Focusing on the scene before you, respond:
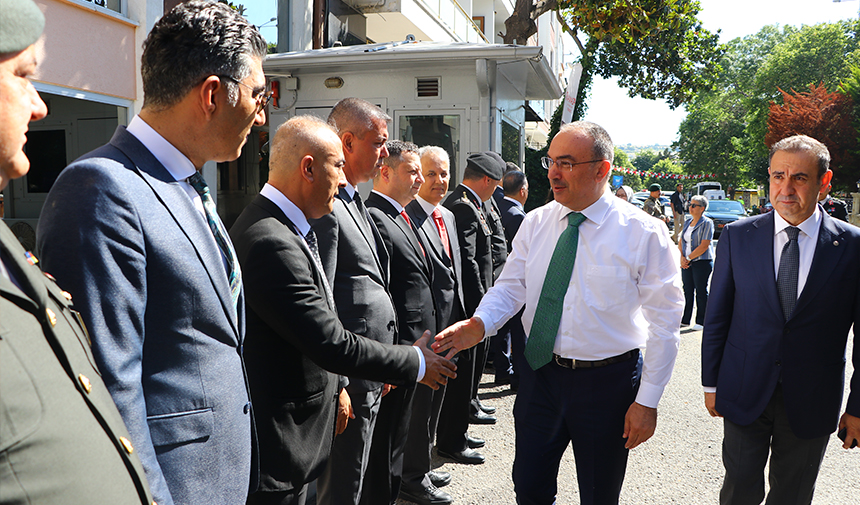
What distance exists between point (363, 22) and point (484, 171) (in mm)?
10148

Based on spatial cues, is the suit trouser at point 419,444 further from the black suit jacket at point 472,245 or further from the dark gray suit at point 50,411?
the dark gray suit at point 50,411

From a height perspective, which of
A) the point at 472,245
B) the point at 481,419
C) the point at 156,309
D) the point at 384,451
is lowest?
the point at 481,419

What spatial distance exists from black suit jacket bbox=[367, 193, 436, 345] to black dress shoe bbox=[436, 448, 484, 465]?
1384 millimetres

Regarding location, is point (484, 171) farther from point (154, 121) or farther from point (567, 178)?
point (154, 121)

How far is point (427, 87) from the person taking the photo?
8.67 m

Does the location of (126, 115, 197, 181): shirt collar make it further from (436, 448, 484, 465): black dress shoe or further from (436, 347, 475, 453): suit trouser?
(436, 448, 484, 465): black dress shoe

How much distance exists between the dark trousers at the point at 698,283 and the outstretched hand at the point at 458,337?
740 centimetres

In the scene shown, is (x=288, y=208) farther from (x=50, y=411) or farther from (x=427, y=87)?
(x=427, y=87)

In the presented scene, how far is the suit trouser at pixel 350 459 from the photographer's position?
3100mm

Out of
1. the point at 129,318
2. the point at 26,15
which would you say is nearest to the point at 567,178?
the point at 129,318

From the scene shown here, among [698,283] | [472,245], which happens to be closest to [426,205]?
[472,245]

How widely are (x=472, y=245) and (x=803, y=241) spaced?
9.68ft

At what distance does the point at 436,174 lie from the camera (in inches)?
195

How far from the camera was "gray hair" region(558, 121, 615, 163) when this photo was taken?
302 cm
